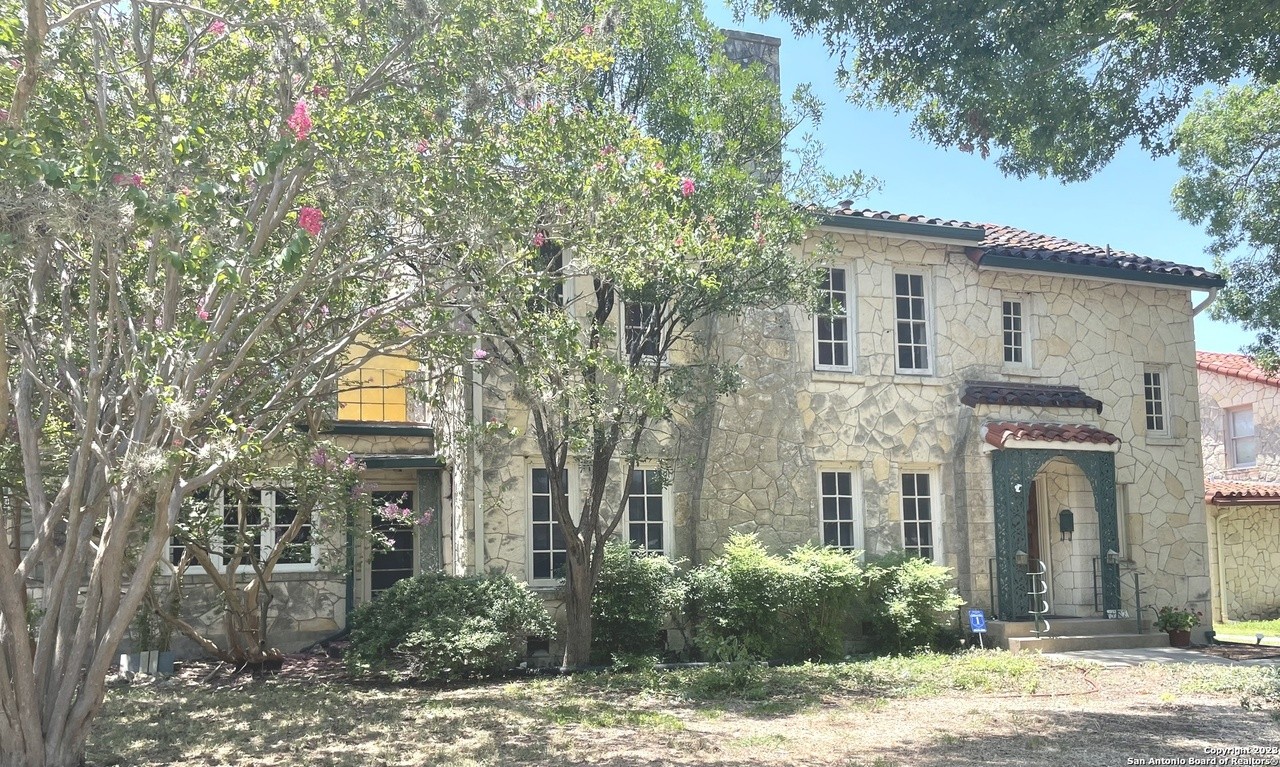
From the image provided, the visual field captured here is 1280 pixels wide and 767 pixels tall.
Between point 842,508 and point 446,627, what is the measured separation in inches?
253

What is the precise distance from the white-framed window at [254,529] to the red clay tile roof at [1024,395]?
31.6 ft

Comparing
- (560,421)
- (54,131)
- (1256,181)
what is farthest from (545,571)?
(1256,181)

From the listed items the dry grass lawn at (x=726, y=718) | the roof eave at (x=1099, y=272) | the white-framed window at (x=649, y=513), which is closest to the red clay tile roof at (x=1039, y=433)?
the roof eave at (x=1099, y=272)

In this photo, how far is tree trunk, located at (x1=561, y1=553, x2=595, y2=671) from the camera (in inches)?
505

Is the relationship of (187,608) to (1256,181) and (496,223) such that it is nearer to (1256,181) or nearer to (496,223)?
(496,223)

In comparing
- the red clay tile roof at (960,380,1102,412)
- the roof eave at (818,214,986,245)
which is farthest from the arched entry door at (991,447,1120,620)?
the roof eave at (818,214,986,245)

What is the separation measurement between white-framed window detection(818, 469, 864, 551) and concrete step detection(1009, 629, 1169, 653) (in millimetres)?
2513

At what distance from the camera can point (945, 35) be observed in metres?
10.0

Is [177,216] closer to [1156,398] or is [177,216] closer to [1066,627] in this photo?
[1066,627]

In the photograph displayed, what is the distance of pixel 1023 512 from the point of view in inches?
631

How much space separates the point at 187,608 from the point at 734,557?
7.22 m

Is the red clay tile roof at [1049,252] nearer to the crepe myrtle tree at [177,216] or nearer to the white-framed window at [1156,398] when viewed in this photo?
the white-framed window at [1156,398]

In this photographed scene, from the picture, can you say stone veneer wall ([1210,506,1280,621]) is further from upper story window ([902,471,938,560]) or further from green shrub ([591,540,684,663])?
green shrub ([591,540,684,663])

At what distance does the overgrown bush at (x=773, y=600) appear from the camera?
1367 centimetres
